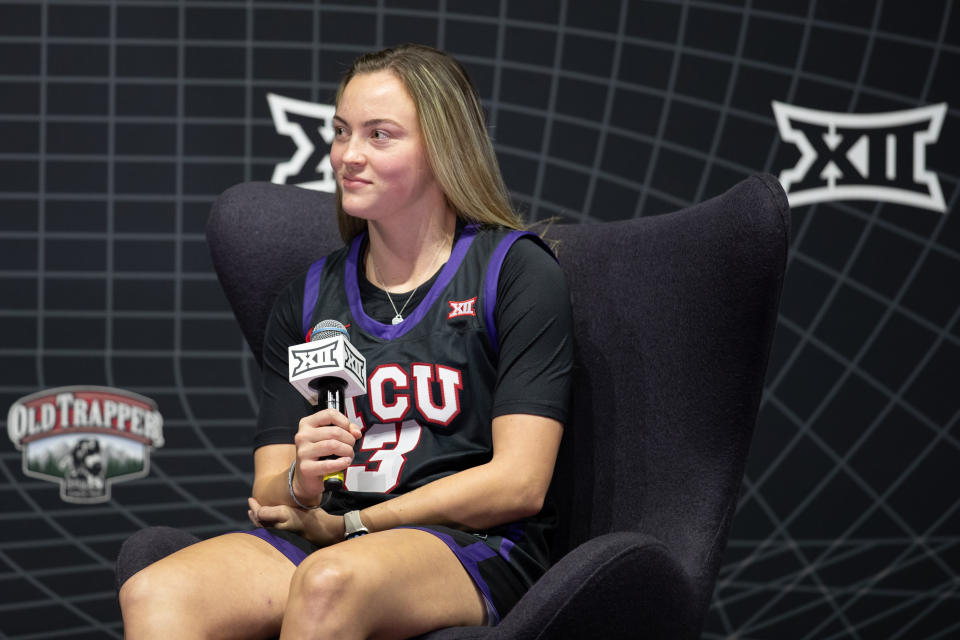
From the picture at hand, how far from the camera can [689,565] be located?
2.00 m

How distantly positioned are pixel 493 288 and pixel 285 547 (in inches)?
24.7

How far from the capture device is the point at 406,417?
2.04 meters

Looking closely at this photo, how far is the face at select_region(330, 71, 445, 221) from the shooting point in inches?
83.4

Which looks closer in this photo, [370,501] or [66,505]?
[370,501]

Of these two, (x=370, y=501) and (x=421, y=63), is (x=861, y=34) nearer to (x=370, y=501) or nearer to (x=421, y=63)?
(x=421, y=63)

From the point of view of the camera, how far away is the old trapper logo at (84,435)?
316 cm

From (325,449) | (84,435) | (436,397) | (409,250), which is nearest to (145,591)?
(325,449)

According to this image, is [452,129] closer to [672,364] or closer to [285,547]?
[672,364]

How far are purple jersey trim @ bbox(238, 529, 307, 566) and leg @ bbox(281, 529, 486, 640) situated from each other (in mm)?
205

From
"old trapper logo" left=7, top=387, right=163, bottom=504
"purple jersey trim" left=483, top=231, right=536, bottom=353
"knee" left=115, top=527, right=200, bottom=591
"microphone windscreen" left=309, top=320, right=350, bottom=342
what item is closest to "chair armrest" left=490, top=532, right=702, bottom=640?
"purple jersey trim" left=483, top=231, right=536, bottom=353

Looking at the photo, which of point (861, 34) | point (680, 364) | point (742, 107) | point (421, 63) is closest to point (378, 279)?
point (421, 63)

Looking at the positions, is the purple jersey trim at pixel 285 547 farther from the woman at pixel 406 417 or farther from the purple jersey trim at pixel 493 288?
the purple jersey trim at pixel 493 288

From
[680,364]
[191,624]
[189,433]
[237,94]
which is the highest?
[237,94]

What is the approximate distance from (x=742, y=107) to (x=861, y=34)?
0.42 metres
